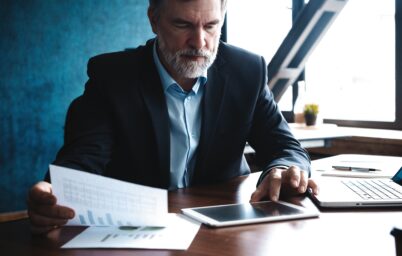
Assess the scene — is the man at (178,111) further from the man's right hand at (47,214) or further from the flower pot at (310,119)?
the flower pot at (310,119)

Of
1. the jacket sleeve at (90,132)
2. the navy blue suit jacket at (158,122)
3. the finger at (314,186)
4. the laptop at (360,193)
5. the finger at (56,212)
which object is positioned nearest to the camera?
the finger at (56,212)

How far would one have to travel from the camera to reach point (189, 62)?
1685mm

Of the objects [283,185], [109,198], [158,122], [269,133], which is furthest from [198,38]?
[109,198]

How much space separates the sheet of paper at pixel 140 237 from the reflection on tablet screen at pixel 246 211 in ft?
0.23

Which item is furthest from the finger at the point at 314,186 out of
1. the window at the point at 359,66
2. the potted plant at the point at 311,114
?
the window at the point at 359,66

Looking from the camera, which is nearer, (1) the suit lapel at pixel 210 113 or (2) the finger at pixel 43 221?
(2) the finger at pixel 43 221

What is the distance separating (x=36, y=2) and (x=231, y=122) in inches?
85.0

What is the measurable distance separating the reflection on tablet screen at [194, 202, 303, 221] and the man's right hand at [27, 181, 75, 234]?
298mm

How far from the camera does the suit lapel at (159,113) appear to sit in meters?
1.65

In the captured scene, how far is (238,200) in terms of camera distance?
131 centimetres

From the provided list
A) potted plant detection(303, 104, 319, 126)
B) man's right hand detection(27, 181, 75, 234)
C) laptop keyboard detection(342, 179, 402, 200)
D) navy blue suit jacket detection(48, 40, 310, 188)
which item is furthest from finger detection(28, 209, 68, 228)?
potted plant detection(303, 104, 319, 126)

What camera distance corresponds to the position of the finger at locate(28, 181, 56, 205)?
1013mm

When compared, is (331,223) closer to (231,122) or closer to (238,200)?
(238,200)

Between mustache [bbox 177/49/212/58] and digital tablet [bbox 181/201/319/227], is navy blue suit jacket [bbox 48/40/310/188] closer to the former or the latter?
mustache [bbox 177/49/212/58]
